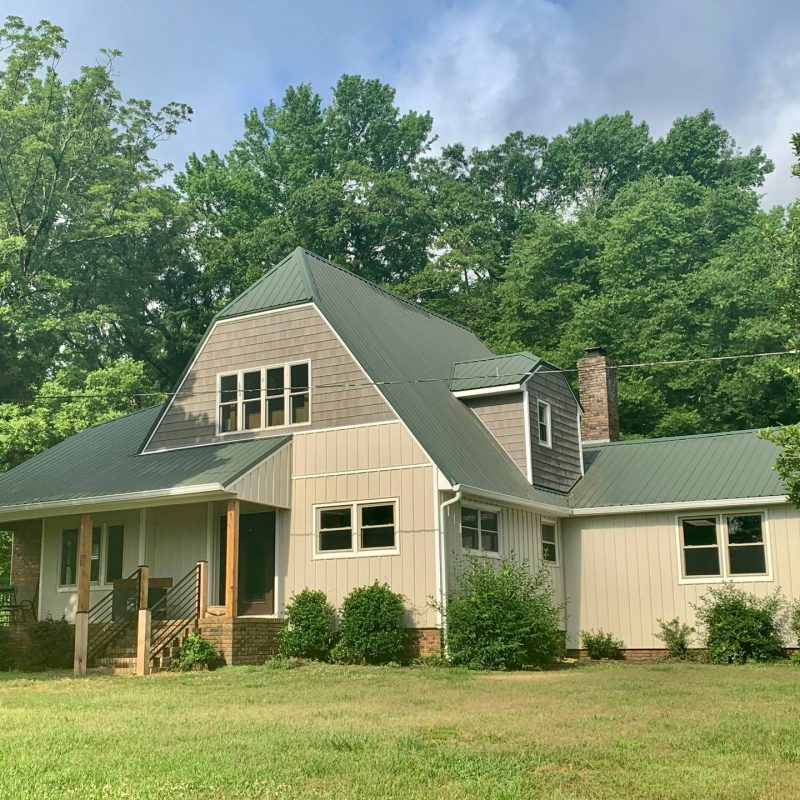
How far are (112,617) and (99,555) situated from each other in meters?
1.70

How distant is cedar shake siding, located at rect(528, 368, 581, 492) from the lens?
20641mm

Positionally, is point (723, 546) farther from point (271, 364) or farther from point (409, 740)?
point (409, 740)

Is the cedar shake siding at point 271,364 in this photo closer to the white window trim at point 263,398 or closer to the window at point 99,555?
the white window trim at point 263,398

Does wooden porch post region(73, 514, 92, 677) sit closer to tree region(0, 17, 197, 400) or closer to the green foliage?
the green foliage

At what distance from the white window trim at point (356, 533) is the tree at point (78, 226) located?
20069 mm

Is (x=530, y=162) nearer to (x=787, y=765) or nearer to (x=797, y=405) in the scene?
(x=797, y=405)

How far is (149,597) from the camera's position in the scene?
1970 cm

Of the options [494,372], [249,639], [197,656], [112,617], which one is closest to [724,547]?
[494,372]

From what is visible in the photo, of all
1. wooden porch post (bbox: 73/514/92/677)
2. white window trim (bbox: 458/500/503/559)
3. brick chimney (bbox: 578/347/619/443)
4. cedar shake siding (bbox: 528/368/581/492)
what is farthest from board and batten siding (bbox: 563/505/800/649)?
wooden porch post (bbox: 73/514/92/677)

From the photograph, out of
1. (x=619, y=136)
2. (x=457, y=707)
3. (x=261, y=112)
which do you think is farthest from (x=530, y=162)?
(x=457, y=707)

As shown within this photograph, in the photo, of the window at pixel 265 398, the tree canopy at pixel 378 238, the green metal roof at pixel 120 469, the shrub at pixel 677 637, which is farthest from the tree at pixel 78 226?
the shrub at pixel 677 637

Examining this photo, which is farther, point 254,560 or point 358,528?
point 254,560

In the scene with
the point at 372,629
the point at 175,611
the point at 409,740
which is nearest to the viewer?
the point at 409,740

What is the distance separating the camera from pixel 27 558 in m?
22.4
